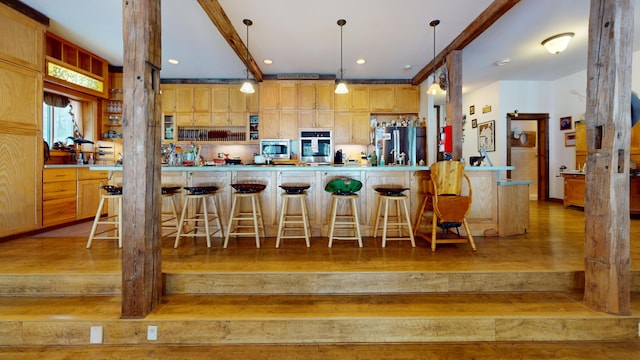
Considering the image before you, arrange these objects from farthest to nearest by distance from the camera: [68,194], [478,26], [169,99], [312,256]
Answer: [169,99]
[68,194]
[478,26]
[312,256]

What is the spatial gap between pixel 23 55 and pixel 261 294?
4389 mm

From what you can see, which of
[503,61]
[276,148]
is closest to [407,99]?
[503,61]

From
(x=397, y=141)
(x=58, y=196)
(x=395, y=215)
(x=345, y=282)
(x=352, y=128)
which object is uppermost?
(x=352, y=128)

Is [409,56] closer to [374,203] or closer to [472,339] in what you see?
[374,203]

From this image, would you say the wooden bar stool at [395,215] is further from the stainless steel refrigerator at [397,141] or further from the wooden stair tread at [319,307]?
the stainless steel refrigerator at [397,141]

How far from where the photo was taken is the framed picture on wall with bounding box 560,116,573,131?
5.95 metres

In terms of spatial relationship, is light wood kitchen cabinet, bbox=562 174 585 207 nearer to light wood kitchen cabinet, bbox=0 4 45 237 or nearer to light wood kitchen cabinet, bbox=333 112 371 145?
light wood kitchen cabinet, bbox=333 112 371 145

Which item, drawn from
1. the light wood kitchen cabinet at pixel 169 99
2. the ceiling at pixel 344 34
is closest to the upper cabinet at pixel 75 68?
the ceiling at pixel 344 34

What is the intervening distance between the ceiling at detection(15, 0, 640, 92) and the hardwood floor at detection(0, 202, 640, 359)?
A: 2848 mm

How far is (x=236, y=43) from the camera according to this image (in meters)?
4.04

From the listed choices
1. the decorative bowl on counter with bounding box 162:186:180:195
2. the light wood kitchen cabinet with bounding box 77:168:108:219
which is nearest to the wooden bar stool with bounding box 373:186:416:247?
the decorative bowl on counter with bounding box 162:186:180:195

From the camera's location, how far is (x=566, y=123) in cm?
601

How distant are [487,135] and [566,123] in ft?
4.89

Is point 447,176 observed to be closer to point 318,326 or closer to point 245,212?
point 318,326
